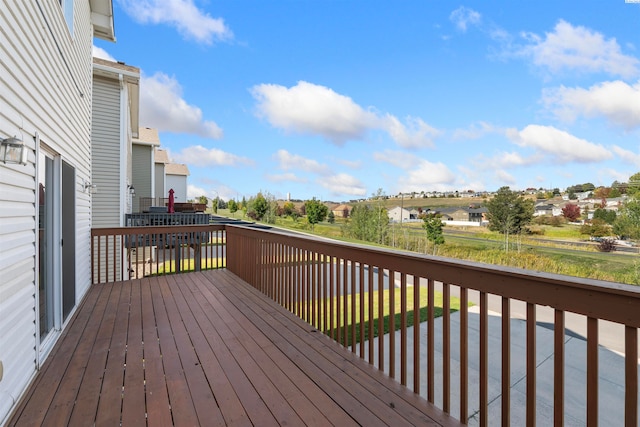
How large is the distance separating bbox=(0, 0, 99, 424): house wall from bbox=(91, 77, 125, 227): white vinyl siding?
16.6 feet

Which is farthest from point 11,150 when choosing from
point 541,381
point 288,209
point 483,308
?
point 288,209

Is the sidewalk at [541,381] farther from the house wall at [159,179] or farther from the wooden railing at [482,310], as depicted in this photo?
the house wall at [159,179]

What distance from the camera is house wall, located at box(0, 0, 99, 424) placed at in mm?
1841

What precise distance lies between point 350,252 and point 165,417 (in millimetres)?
1667

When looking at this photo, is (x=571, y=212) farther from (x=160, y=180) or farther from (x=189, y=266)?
(x=160, y=180)

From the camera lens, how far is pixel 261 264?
448cm

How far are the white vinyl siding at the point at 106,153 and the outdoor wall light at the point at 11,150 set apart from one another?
701cm

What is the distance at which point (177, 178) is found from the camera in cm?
2706

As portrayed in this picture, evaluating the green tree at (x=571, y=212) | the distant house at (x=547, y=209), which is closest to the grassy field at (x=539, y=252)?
the green tree at (x=571, y=212)

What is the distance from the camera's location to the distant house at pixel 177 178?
87.4ft

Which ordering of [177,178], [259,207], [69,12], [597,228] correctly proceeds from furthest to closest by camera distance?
[259,207]
[177,178]
[597,228]
[69,12]

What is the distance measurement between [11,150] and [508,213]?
2775 cm

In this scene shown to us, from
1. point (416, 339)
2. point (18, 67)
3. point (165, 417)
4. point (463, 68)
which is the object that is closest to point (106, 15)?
point (18, 67)

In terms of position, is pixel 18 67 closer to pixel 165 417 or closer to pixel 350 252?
pixel 165 417
